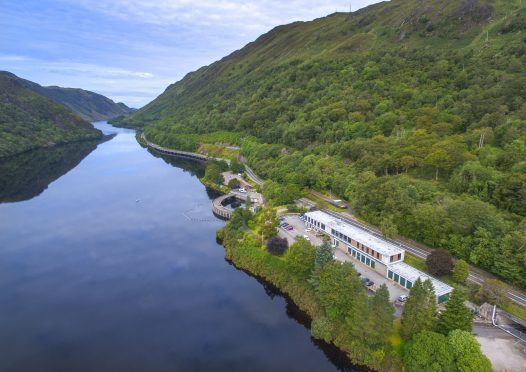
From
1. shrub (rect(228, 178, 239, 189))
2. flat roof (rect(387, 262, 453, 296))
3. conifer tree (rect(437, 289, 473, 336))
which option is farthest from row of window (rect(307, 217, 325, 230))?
shrub (rect(228, 178, 239, 189))

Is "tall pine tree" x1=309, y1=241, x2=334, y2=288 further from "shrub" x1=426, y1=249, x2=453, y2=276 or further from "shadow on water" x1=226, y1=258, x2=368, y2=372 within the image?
"shrub" x1=426, y1=249, x2=453, y2=276

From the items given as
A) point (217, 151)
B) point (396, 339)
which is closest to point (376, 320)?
point (396, 339)

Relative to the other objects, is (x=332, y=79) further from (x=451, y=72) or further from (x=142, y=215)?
(x=142, y=215)

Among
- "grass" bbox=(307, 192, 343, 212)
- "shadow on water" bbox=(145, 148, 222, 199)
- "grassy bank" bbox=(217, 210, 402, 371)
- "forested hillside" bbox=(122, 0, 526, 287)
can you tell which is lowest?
"shadow on water" bbox=(145, 148, 222, 199)

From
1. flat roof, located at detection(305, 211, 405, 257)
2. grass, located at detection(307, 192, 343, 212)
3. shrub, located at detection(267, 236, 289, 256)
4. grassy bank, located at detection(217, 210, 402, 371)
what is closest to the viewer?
grassy bank, located at detection(217, 210, 402, 371)

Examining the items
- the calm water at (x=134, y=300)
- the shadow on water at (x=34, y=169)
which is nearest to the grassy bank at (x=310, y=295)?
the calm water at (x=134, y=300)

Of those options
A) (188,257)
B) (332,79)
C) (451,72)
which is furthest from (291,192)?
(332,79)
